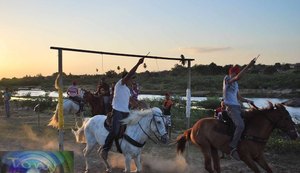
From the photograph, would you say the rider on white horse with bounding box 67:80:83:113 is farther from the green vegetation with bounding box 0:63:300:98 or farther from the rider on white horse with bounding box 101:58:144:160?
the green vegetation with bounding box 0:63:300:98

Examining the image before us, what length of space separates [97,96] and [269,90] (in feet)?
147


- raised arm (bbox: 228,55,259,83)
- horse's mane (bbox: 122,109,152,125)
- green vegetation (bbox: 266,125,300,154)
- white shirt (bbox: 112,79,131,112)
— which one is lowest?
green vegetation (bbox: 266,125,300,154)

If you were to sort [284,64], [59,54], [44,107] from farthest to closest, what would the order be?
[284,64] → [44,107] → [59,54]

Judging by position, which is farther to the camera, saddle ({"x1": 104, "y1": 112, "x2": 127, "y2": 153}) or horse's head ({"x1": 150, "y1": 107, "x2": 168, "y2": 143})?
saddle ({"x1": 104, "y1": 112, "x2": 127, "y2": 153})

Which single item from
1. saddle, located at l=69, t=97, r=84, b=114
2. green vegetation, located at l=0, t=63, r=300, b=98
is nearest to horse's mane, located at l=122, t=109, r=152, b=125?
saddle, located at l=69, t=97, r=84, b=114

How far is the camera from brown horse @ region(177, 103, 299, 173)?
848 centimetres

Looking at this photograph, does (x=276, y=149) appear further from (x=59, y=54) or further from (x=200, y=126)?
(x=59, y=54)

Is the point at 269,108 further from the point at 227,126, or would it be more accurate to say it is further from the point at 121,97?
the point at 121,97

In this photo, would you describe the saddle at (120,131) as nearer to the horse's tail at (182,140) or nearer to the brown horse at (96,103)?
the horse's tail at (182,140)

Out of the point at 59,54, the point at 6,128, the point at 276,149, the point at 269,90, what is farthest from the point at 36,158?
the point at 269,90

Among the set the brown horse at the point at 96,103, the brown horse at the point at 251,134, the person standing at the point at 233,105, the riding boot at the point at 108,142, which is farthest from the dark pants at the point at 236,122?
the brown horse at the point at 96,103

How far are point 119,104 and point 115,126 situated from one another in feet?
1.64

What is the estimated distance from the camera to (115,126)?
8.86m

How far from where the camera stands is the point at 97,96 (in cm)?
1711
